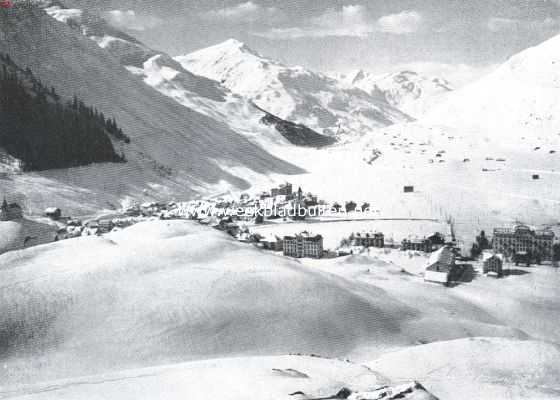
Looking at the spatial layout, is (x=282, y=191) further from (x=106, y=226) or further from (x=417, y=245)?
(x=417, y=245)

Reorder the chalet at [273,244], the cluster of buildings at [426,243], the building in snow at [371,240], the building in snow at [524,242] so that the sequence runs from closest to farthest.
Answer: the building in snow at [524,242] < the cluster of buildings at [426,243] < the building in snow at [371,240] < the chalet at [273,244]

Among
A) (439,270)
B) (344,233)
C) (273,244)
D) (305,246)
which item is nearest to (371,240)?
(344,233)

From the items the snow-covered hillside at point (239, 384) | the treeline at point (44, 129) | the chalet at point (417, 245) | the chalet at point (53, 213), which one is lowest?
the snow-covered hillside at point (239, 384)

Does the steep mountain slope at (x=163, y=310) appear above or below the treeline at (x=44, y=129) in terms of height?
below

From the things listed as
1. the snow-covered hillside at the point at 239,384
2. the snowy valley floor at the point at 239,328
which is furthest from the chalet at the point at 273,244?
the snow-covered hillside at the point at 239,384

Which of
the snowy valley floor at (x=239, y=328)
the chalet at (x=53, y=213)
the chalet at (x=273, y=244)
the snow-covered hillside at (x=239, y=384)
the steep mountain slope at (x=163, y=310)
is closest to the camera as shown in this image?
the snow-covered hillside at (x=239, y=384)

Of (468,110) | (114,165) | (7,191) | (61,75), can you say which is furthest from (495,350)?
(468,110)

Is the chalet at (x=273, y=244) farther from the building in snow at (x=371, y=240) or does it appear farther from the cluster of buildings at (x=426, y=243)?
the cluster of buildings at (x=426, y=243)
